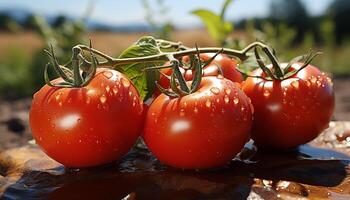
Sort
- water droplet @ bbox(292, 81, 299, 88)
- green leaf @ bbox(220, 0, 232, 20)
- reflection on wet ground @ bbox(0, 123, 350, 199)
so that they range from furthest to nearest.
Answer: green leaf @ bbox(220, 0, 232, 20) → water droplet @ bbox(292, 81, 299, 88) → reflection on wet ground @ bbox(0, 123, 350, 199)

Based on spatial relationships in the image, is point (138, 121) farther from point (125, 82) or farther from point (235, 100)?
point (235, 100)

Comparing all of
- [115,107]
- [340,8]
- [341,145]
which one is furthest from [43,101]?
[340,8]

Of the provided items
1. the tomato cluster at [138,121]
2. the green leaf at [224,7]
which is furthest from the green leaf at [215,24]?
the tomato cluster at [138,121]

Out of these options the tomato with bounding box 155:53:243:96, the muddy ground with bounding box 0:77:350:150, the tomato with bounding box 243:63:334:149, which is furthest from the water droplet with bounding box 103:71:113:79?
the muddy ground with bounding box 0:77:350:150

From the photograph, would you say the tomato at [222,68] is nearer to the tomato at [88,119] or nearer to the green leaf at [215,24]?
the tomato at [88,119]

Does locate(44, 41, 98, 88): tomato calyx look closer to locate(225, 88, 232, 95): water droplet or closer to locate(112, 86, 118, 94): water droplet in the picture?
locate(112, 86, 118, 94): water droplet

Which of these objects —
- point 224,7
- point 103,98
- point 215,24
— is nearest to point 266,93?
point 103,98
